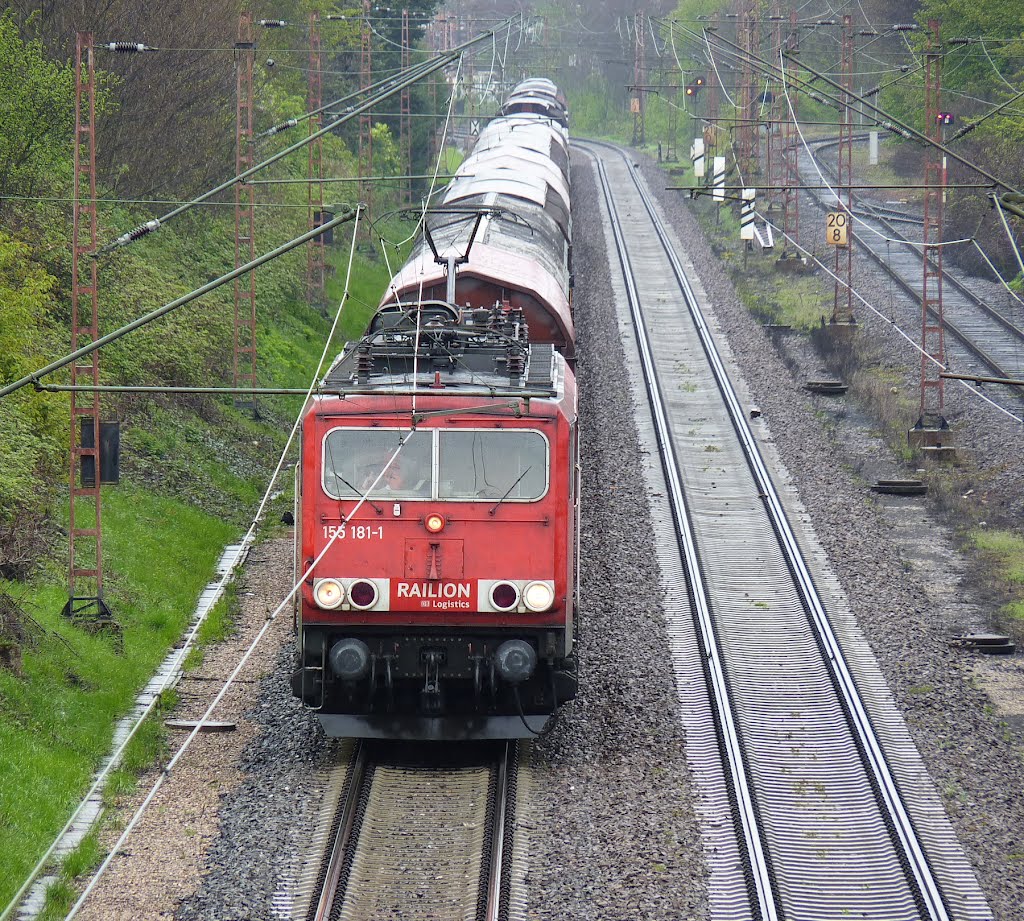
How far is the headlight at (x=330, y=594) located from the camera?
38.4ft

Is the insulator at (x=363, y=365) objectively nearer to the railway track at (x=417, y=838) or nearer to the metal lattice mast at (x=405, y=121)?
the railway track at (x=417, y=838)

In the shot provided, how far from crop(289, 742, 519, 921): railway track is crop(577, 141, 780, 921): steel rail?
1.93 m

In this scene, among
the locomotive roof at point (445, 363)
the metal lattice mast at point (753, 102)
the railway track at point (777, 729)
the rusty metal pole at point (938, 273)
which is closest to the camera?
the railway track at point (777, 729)

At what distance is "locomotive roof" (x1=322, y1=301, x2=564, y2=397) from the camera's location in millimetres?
12195

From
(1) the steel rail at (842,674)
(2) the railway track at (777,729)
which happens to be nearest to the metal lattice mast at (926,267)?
(1) the steel rail at (842,674)

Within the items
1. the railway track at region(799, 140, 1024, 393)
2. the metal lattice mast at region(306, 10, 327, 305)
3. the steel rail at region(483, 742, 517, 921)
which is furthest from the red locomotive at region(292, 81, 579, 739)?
the metal lattice mast at region(306, 10, 327, 305)

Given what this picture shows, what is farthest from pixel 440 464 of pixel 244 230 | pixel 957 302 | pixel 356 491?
pixel 957 302

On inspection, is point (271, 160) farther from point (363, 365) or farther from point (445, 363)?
point (445, 363)

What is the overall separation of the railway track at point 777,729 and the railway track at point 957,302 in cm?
891

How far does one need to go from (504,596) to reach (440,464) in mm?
1244

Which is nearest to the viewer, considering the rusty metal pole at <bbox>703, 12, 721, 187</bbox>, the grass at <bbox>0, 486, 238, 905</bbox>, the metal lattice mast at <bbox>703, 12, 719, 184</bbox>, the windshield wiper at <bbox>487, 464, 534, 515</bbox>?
the grass at <bbox>0, 486, 238, 905</bbox>

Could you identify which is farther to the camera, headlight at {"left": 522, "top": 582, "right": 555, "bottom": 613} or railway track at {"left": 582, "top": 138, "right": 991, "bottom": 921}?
headlight at {"left": 522, "top": 582, "right": 555, "bottom": 613}

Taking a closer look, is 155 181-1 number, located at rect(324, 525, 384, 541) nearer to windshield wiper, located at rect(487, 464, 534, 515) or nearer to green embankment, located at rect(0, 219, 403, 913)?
windshield wiper, located at rect(487, 464, 534, 515)

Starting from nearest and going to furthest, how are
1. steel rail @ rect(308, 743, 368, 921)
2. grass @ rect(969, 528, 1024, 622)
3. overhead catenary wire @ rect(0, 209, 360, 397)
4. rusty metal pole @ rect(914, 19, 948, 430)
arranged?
overhead catenary wire @ rect(0, 209, 360, 397) → steel rail @ rect(308, 743, 368, 921) → grass @ rect(969, 528, 1024, 622) → rusty metal pole @ rect(914, 19, 948, 430)
